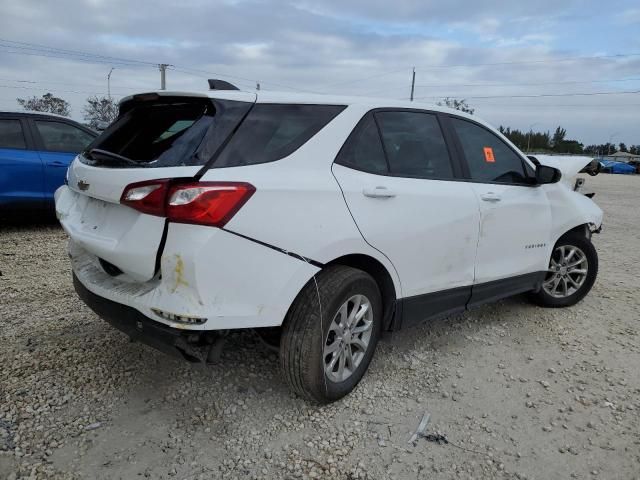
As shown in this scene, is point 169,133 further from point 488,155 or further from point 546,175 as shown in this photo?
point 546,175

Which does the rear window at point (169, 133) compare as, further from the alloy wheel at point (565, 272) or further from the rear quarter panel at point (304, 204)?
the alloy wheel at point (565, 272)

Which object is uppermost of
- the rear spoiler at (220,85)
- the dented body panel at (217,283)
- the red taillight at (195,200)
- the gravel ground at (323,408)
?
the rear spoiler at (220,85)

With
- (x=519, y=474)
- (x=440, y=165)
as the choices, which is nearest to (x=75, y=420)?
(x=519, y=474)

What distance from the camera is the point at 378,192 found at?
286cm

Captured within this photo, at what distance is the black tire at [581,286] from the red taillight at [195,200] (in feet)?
11.0

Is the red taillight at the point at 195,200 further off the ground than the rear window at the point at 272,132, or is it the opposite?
the rear window at the point at 272,132

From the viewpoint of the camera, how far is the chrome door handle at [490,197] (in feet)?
11.7

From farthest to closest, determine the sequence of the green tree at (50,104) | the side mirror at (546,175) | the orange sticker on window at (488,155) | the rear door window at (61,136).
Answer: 1. the green tree at (50,104)
2. the rear door window at (61,136)
3. the side mirror at (546,175)
4. the orange sticker on window at (488,155)

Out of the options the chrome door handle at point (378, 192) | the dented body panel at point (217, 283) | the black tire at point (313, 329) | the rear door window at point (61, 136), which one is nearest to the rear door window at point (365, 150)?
the chrome door handle at point (378, 192)

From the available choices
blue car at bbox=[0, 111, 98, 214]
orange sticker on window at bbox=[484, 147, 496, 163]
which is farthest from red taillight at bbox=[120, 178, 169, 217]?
blue car at bbox=[0, 111, 98, 214]

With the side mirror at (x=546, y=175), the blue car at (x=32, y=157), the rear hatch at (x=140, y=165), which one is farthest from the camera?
the blue car at (x=32, y=157)

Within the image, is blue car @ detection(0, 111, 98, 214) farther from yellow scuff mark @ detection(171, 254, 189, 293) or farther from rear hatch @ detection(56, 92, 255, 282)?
yellow scuff mark @ detection(171, 254, 189, 293)

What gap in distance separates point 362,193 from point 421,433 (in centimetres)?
132

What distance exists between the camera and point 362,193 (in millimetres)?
2795
